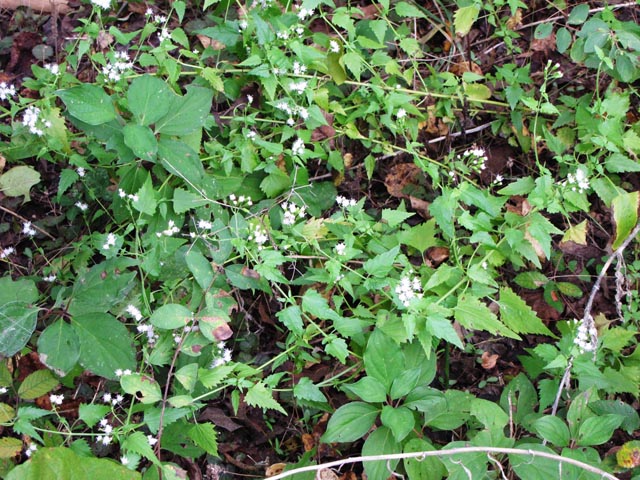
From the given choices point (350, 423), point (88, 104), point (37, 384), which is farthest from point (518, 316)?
point (37, 384)

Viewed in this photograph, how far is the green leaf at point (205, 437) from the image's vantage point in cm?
242

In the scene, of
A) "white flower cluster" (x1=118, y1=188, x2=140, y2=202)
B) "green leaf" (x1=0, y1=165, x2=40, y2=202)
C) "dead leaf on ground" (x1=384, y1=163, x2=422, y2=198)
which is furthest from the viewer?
"dead leaf on ground" (x1=384, y1=163, x2=422, y2=198)

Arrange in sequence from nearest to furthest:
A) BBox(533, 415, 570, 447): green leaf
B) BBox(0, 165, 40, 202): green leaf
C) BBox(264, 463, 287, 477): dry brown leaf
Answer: BBox(533, 415, 570, 447): green leaf → BBox(264, 463, 287, 477): dry brown leaf → BBox(0, 165, 40, 202): green leaf

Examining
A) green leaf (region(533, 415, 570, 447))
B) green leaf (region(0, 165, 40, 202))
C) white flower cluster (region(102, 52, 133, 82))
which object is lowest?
green leaf (region(533, 415, 570, 447))

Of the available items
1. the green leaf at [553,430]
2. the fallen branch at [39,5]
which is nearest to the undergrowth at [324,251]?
the green leaf at [553,430]

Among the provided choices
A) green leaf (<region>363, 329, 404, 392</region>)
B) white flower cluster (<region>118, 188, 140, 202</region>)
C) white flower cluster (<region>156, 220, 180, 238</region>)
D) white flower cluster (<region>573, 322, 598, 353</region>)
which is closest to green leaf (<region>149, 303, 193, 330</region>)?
white flower cluster (<region>156, 220, 180, 238</region>)

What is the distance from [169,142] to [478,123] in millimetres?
1804

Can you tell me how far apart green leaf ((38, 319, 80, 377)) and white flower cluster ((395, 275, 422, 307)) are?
1.39 m

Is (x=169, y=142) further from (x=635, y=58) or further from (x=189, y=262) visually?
(x=635, y=58)

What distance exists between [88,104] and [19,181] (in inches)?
31.6

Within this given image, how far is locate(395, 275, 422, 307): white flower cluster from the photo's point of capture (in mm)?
2486

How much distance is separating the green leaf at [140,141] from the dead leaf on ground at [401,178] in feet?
4.37

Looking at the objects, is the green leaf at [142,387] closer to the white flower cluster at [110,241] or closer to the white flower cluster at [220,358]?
the white flower cluster at [220,358]

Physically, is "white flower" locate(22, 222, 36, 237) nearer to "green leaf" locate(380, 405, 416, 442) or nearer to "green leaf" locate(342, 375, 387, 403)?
"green leaf" locate(342, 375, 387, 403)
